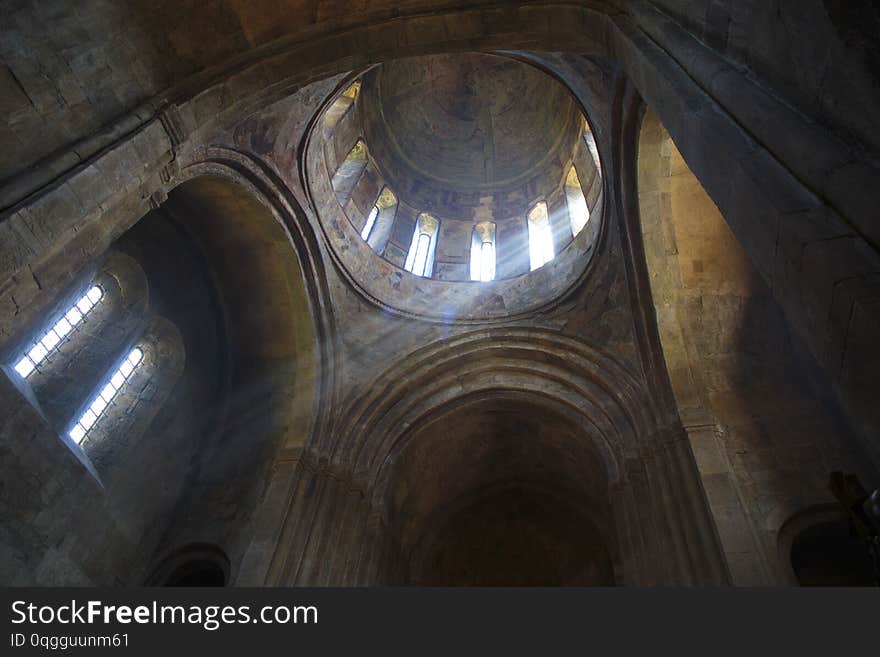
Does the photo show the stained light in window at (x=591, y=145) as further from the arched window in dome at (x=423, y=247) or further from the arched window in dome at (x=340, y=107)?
the arched window in dome at (x=340, y=107)

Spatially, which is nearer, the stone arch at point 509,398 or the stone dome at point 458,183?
the stone arch at point 509,398

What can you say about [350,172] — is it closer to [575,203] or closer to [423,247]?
[423,247]

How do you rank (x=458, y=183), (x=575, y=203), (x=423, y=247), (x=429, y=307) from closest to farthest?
(x=429, y=307) → (x=575, y=203) → (x=423, y=247) → (x=458, y=183)

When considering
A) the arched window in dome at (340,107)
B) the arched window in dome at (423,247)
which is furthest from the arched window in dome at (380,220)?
the arched window in dome at (340,107)

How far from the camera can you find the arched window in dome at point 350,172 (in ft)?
39.5

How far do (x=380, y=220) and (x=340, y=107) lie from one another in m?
2.61

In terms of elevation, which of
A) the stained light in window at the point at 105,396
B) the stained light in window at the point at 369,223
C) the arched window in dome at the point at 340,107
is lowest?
the stained light in window at the point at 105,396

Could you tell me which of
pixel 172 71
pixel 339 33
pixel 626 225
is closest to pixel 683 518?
pixel 626 225

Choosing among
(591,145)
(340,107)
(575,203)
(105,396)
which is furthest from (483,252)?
(105,396)

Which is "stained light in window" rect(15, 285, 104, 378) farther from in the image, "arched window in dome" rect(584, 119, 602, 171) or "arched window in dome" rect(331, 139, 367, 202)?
"arched window in dome" rect(584, 119, 602, 171)

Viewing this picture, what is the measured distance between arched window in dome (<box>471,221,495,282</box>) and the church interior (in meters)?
0.10

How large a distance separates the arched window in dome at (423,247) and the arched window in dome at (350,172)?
1.87 metres

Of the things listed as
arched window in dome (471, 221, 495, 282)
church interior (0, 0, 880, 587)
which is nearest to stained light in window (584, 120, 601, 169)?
church interior (0, 0, 880, 587)

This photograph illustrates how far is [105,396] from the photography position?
308 inches
